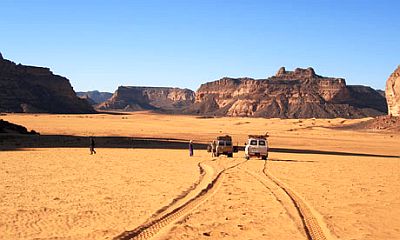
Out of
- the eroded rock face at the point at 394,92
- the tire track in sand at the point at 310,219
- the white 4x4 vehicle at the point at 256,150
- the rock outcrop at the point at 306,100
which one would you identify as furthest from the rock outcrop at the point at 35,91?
the tire track in sand at the point at 310,219

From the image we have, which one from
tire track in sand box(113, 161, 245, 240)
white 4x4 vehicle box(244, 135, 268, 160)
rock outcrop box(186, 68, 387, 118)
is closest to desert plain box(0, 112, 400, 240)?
tire track in sand box(113, 161, 245, 240)

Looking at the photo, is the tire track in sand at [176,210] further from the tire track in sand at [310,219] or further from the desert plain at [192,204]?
the tire track in sand at [310,219]

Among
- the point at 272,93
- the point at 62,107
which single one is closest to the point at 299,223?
the point at 62,107

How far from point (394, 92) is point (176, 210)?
313ft

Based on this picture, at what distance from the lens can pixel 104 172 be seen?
2048 cm

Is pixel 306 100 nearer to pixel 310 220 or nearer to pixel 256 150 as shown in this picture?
pixel 256 150

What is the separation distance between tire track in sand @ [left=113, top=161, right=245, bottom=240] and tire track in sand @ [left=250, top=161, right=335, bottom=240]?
8.31 ft

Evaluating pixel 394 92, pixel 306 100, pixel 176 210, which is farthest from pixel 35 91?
pixel 176 210

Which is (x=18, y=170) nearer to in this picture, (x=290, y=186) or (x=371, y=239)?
(x=290, y=186)

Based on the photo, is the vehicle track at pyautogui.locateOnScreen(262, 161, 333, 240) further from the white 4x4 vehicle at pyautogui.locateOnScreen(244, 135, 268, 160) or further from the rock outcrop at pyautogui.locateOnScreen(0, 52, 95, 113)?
the rock outcrop at pyautogui.locateOnScreen(0, 52, 95, 113)

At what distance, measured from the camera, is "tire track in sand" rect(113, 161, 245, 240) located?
9.47 metres

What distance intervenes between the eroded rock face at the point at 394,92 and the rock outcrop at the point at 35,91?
94290mm

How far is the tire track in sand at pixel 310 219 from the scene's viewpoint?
31.8 feet

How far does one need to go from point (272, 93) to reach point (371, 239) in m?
180
